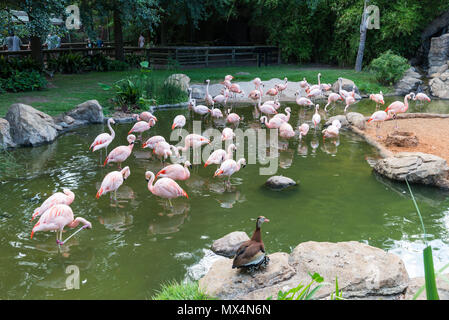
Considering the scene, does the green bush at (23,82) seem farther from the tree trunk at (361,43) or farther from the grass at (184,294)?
the tree trunk at (361,43)

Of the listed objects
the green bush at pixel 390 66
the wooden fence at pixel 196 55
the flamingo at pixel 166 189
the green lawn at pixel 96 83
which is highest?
the wooden fence at pixel 196 55

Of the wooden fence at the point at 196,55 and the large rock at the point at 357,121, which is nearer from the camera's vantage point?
the large rock at the point at 357,121

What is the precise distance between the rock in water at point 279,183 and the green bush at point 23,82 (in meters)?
10.1

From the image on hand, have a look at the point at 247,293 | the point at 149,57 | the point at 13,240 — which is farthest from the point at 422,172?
the point at 149,57

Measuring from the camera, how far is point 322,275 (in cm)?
375

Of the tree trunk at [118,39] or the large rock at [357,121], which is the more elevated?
the tree trunk at [118,39]

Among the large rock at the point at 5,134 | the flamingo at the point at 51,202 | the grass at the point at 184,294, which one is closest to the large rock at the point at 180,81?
the large rock at the point at 5,134

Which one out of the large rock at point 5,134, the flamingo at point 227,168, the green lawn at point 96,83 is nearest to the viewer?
the flamingo at point 227,168

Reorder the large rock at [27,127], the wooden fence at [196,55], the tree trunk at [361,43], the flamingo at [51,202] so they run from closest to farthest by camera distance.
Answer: the flamingo at [51,202]
the large rock at [27,127]
the tree trunk at [361,43]
the wooden fence at [196,55]

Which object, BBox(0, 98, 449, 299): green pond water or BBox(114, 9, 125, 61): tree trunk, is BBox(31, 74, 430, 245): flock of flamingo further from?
BBox(114, 9, 125, 61): tree trunk

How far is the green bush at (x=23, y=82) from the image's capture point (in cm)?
1307

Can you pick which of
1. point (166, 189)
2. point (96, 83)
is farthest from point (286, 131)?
point (96, 83)

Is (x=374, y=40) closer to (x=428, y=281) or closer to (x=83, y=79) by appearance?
(x=83, y=79)
